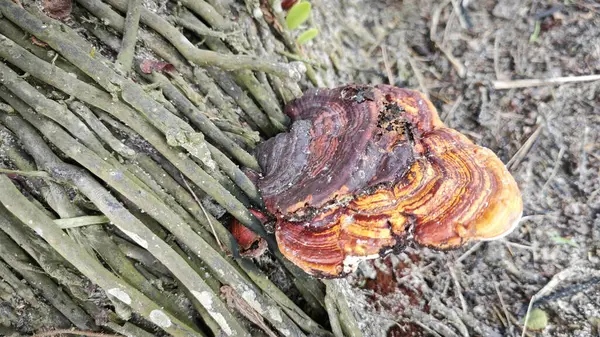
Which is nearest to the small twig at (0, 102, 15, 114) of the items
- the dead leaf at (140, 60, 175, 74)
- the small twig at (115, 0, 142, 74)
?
the small twig at (115, 0, 142, 74)

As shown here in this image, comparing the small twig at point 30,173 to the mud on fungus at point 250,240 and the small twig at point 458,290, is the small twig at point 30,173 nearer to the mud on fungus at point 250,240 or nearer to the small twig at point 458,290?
the mud on fungus at point 250,240

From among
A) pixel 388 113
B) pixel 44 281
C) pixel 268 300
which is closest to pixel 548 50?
pixel 388 113

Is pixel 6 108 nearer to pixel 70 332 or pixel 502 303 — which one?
pixel 70 332

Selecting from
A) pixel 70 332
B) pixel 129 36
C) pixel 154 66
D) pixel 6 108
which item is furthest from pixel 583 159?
pixel 6 108

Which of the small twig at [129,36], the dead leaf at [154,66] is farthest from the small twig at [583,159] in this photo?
the small twig at [129,36]

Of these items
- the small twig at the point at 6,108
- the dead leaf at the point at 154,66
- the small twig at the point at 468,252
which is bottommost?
the small twig at the point at 468,252

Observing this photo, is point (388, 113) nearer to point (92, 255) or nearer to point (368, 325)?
point (368, 325)
